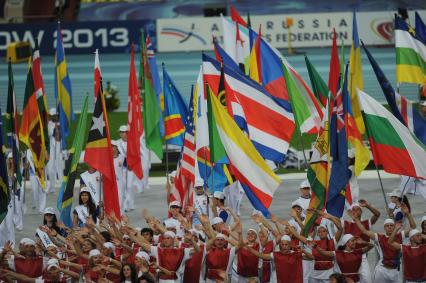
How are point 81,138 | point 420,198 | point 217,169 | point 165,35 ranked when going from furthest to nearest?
point 165,35 < point 420,198 < point 217,169 < point 81,138

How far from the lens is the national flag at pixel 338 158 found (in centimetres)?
1845

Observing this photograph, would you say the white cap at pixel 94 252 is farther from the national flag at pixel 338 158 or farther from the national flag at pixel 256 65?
the national flag at pixel 256 65

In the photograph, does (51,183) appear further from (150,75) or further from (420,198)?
(420,198)

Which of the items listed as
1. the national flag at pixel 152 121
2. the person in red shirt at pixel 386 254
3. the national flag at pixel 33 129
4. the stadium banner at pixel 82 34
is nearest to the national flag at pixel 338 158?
the person in red shirt at pixel 386 254

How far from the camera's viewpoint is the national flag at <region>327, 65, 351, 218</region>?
18.5 metres

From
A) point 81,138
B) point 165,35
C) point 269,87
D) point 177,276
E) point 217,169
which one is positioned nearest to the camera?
point 177,276

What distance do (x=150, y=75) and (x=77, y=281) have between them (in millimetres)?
10693

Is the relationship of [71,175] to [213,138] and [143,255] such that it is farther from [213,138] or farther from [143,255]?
[143,255]

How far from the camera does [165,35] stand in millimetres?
45719

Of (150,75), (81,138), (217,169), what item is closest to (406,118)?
(217,169)

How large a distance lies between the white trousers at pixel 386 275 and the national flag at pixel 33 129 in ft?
23.4

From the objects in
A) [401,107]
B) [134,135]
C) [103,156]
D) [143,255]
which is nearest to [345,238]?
[143,255]

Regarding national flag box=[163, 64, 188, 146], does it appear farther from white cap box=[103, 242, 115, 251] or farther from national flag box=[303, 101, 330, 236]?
white cap box=[103, 242, 115, 251]

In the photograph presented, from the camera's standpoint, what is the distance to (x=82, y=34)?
45.6 metres
